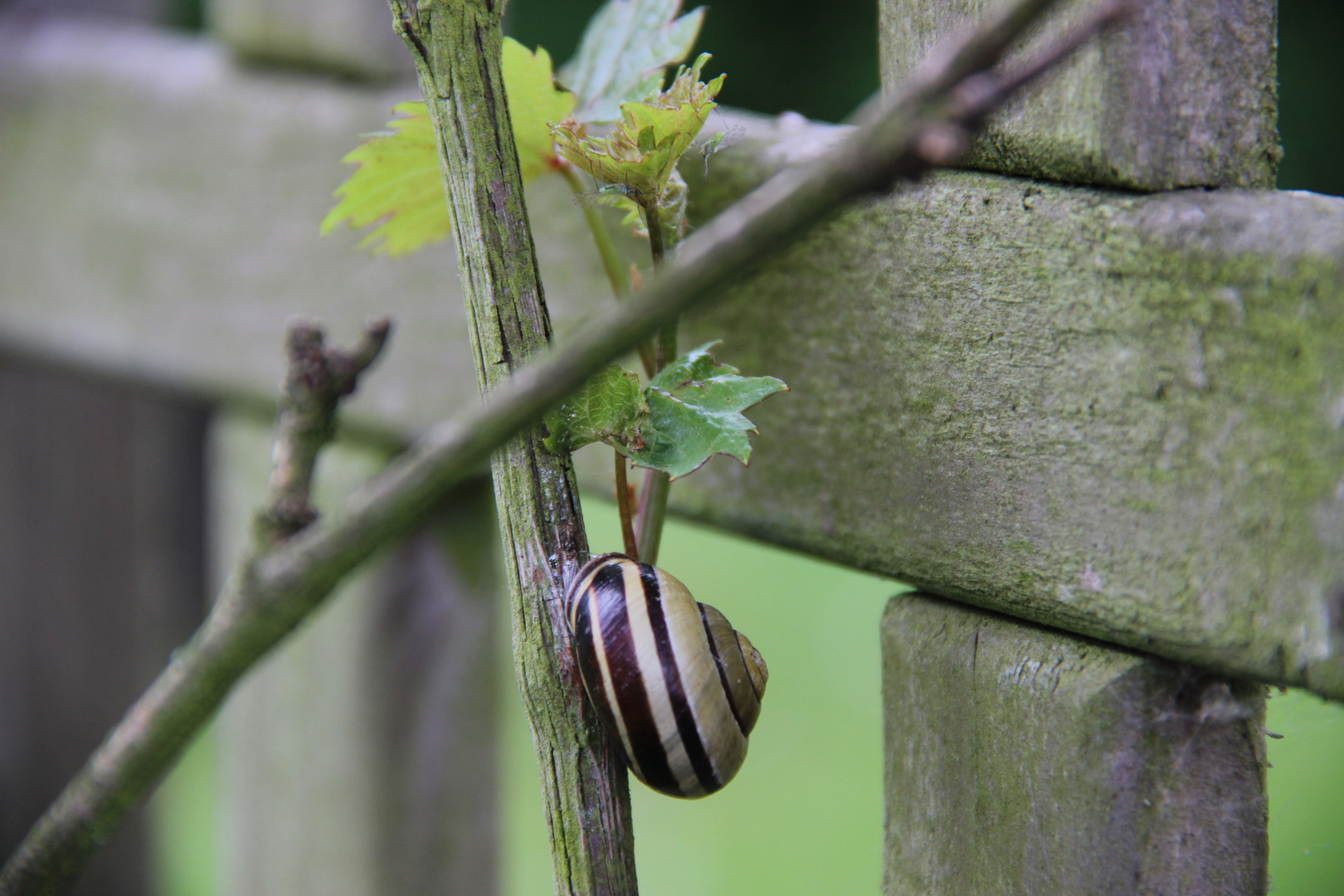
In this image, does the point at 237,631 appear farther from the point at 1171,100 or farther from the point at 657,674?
the point at 1171,100

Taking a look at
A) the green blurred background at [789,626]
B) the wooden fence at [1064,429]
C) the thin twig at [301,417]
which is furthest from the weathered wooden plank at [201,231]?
the green blurred background at [789,626]

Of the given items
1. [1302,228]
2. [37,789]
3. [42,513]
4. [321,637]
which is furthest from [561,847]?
[37,789]

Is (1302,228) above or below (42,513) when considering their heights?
above

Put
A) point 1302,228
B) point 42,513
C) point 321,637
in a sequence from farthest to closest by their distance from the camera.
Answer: point 42,513 → point 321,637 → point 1302,228

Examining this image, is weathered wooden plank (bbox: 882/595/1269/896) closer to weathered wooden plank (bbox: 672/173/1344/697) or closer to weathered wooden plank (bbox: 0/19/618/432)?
weathered wooden plank (bbox: 672/173/1344/697)

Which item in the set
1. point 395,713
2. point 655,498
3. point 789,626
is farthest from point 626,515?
point 789,626

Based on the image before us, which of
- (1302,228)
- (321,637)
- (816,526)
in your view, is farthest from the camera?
(321,637)

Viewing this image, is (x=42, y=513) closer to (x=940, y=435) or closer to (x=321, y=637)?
(x=321, y=637)

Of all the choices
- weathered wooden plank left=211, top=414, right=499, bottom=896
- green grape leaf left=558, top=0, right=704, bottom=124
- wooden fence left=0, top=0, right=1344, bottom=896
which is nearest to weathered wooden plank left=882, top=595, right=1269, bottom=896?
wooden fence left=0, top=0, right=1344, bottom=896
